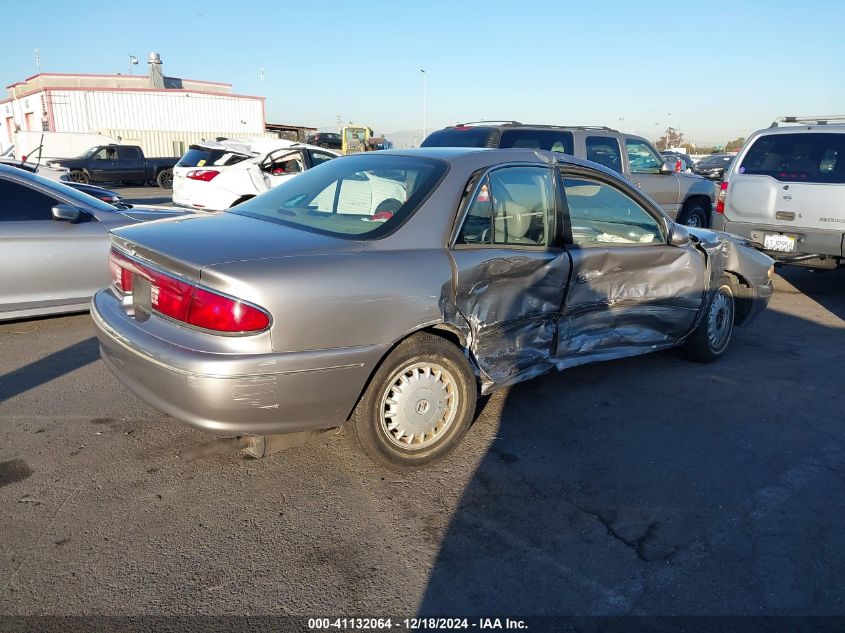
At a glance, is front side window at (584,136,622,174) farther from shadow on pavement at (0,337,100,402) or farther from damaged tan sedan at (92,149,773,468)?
shadow on pavement at (0,337,100,402)

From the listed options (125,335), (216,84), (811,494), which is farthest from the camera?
(216,84)

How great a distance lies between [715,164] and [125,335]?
102ft

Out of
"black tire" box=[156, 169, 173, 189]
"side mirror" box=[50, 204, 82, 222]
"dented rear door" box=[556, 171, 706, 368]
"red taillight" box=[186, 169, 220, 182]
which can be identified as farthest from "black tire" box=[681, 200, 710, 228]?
"black tire" box=[156, 169, 173, 189]

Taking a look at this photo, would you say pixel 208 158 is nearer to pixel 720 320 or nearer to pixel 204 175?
pixel 204 175

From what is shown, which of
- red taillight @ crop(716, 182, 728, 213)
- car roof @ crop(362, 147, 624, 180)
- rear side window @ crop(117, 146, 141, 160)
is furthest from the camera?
rear side window @ crop(117, 146, 141, 160)

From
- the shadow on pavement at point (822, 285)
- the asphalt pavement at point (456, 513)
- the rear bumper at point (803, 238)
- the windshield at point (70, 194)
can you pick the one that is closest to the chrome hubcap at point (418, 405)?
the asphalt pavement at point (456, 513)

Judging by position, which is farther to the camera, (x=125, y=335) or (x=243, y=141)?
(x=243, y=141)

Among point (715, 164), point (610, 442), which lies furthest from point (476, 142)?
point (715, 164)

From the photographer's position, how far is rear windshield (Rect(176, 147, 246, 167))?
465 inches

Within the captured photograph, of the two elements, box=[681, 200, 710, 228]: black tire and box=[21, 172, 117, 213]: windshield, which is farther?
box=[681, 200, 710, 228]: black tire

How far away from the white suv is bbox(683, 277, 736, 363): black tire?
2735 millimetres

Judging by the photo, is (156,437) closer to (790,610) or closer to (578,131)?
(790,610)

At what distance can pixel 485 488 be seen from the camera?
3.39 metres

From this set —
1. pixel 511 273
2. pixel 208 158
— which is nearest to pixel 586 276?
pixel 511 273
